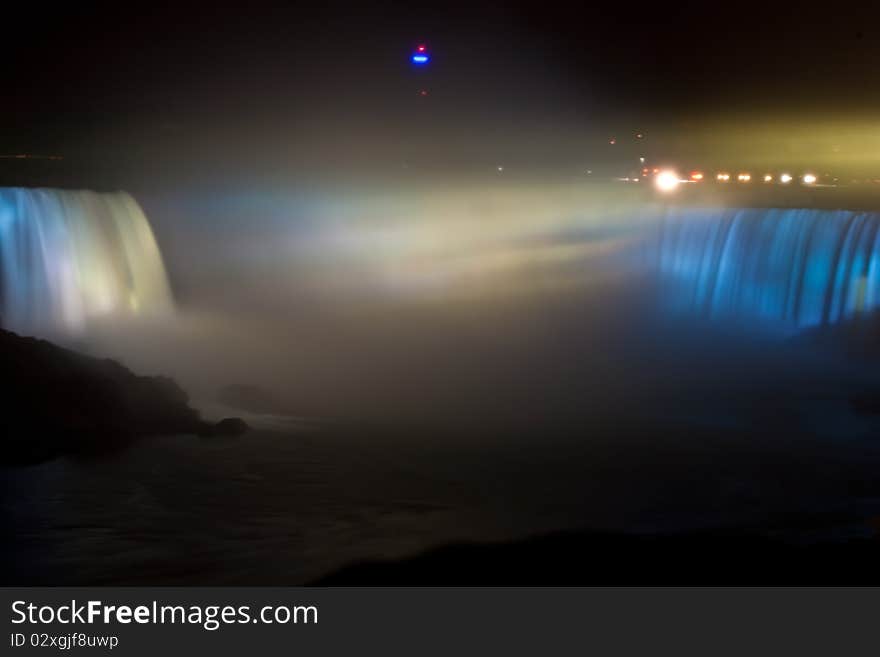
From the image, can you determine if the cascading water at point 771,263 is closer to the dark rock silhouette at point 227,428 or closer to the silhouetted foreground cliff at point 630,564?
the silhouetted foreground cliff at point 630,564

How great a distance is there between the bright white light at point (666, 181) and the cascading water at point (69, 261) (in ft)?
45.4

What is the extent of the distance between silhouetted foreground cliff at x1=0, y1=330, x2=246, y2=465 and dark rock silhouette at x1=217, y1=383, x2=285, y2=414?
1.78 metres

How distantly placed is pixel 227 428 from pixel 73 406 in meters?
1.93

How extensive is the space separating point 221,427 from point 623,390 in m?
8.00

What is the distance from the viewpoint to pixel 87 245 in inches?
848

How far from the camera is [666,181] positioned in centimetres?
3112

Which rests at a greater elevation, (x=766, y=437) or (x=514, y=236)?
(x=514, y=236)

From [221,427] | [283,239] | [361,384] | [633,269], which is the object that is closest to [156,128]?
[283,239]
